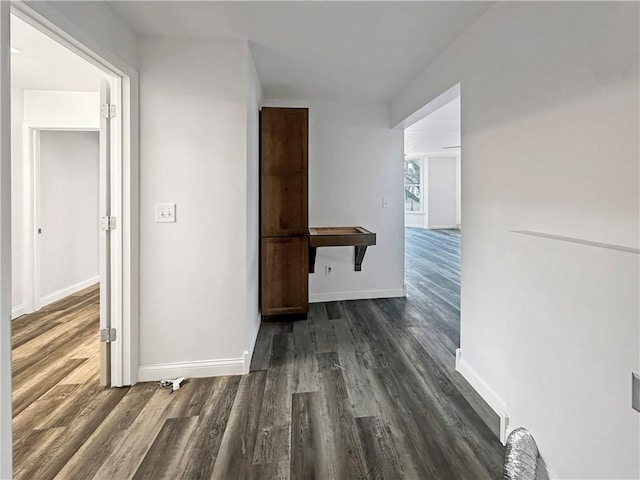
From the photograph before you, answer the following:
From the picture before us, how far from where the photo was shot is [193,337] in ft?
7.81

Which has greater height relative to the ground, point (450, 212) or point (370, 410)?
point (450, 212)

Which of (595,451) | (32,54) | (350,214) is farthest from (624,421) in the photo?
(32,54)

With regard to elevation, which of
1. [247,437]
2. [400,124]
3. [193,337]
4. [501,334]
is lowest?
[247,437]

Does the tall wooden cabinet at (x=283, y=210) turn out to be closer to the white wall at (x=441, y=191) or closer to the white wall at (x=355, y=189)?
the white wall at (x=355, y=189)

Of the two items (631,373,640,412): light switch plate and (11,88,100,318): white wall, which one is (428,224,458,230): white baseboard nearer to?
(11,88,100,318): white wall

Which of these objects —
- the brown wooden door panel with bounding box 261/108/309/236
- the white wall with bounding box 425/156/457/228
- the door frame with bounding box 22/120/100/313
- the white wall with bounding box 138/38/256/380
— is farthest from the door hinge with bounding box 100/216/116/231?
the white wall with bounding box 425/156/457/228

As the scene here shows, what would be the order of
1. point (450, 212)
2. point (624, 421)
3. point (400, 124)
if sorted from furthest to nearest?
point (450, 212) < point (400, 124) < point (624, 421)

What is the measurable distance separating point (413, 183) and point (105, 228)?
11.2 metres

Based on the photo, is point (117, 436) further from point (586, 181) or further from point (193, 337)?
point (586, 181)

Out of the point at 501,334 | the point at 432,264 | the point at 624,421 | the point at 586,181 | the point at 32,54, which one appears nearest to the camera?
the point at 624,421

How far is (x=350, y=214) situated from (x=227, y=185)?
6.69 ft

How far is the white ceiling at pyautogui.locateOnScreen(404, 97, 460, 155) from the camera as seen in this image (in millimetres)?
4875

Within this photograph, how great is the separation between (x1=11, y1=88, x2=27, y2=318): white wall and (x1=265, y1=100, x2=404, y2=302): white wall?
110 inches

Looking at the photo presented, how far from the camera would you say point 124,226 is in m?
2.20
